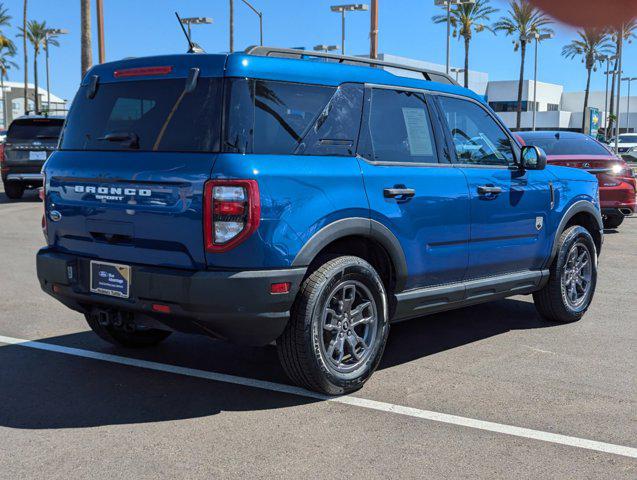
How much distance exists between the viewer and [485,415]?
400cm

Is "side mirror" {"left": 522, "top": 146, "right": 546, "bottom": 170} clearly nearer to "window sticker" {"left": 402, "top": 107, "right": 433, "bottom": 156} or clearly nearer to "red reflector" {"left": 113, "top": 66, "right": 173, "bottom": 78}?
"window sticker" {"left": 402, "top": 107, "right": 433, "bottom": 156}

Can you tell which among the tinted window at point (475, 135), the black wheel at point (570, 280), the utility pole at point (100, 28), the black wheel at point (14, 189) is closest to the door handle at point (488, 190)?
the tinted window at point (475, 135)

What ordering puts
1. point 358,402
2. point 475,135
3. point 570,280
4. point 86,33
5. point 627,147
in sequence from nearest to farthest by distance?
1. point 358,402
2. point 475,135
3. point 570,280
4. point 86,33
5. point 627,147

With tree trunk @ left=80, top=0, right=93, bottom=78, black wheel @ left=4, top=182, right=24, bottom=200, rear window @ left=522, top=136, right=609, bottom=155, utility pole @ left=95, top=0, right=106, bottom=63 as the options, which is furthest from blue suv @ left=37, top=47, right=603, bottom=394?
tree trunk @ left=80, top=0, right=93, bottom=78

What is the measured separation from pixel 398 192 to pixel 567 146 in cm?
834

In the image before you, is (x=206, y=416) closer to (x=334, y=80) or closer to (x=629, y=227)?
(x=334, y=80)

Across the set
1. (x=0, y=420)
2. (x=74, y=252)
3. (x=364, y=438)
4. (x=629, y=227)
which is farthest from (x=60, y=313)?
(x=629, y=227)

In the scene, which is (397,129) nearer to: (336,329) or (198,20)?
(336,329)

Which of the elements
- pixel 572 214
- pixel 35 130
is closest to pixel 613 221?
pixel 572 214

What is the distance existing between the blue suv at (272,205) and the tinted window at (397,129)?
0.04 feet

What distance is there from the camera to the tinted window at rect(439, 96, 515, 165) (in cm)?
525

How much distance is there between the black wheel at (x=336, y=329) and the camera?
161 inches

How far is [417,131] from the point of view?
4957mm

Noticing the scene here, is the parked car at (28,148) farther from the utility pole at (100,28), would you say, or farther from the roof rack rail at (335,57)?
the roof rack rail at (335,57)
